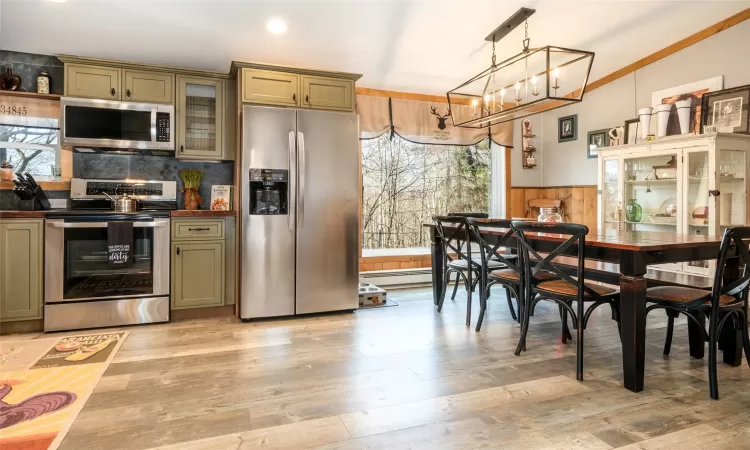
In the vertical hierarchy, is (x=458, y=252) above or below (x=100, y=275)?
above

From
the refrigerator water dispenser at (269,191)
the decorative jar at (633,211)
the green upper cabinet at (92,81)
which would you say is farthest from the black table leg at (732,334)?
the green upper cabinet at (92,81)

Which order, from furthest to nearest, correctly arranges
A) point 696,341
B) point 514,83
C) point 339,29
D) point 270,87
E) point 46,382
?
1. point 270,87
2. point 339,29
3. point 514,83
4. point 696,341
5. point 46,382

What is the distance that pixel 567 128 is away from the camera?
17.0 ft

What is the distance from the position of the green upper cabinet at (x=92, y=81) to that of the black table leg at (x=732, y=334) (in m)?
4.51

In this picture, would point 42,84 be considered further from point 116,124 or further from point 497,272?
point 497,272

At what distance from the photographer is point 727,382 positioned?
88.9 inches

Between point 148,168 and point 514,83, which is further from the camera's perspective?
point 148,168

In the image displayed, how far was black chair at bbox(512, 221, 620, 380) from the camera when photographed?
2.31m

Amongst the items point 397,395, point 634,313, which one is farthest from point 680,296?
point 397,395

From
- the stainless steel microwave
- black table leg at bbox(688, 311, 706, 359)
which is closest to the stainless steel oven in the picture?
the stainless steel microwave

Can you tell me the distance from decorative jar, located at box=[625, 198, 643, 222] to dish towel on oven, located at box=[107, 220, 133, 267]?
4.57 metres

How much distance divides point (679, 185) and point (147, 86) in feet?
15.6

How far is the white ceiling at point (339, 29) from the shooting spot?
3.11 meters

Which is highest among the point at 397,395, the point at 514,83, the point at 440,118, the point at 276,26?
the point at 276,26
